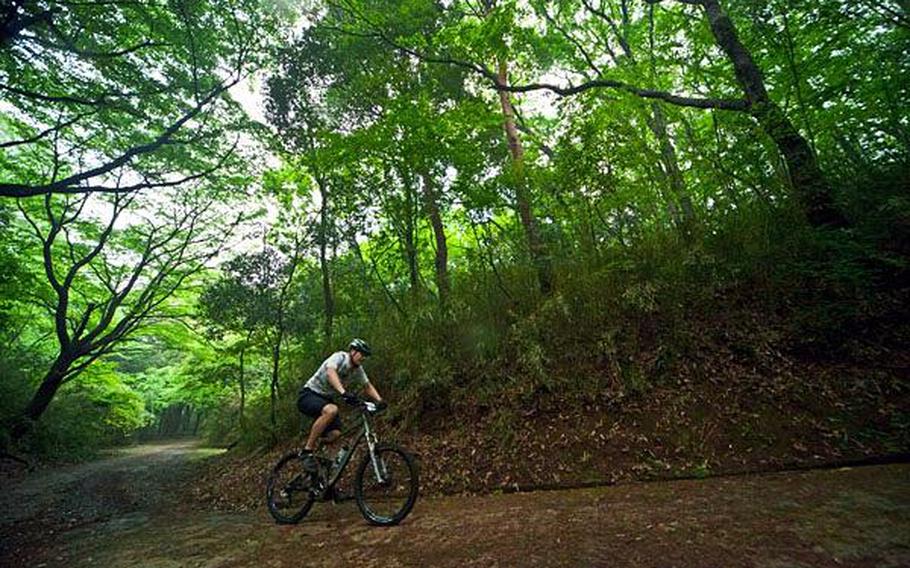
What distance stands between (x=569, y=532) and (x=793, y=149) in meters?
6.62

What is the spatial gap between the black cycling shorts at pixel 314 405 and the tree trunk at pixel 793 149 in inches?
299

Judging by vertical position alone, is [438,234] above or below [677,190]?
above

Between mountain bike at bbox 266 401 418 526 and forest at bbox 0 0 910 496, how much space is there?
945mm

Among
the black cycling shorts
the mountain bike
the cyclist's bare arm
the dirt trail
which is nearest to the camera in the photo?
the dirt trail

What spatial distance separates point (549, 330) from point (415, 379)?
259 centimetres

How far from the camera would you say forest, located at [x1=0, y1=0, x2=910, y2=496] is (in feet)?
16.4

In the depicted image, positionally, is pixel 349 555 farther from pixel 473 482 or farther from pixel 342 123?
pixel 342 123

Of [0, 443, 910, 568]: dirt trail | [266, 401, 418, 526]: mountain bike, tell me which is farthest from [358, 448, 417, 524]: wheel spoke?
[0, 443, 910, 568]: dirt trail

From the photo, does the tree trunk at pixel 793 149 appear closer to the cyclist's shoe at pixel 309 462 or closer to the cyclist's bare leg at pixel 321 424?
the cyclist's bare leg at pixel 321 424

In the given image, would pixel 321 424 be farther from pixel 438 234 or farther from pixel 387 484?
pixel 438 234

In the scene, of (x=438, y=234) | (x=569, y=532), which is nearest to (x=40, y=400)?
(x=438, y=234)

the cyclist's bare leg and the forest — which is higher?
the forest

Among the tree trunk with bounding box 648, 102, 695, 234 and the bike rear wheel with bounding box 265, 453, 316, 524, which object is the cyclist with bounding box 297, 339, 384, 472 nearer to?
the bike rear wheel with bounding box 265, 453, 316, 524

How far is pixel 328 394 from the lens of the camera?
5043mm
